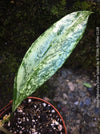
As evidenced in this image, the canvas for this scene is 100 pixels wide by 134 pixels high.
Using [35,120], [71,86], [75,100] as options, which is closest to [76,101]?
[75,100]

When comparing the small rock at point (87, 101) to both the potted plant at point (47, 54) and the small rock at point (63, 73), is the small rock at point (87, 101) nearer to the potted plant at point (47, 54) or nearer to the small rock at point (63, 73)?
the small rock at point (63, 73)

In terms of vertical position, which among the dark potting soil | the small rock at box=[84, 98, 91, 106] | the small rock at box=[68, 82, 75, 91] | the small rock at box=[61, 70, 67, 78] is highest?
the small rock at box=[61, 70, 67, 78]

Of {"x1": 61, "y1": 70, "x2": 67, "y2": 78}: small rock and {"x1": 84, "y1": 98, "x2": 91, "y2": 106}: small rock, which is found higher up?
{"x1": 61, "y1": 70, "x2": 67, "y2": 78}: small rock

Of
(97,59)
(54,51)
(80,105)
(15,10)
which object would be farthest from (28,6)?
(80,105)

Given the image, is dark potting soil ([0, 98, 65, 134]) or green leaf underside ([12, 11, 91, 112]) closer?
green leaf underside ([12, 11, 91, 112])

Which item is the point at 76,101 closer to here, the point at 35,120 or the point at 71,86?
the point at 71,86

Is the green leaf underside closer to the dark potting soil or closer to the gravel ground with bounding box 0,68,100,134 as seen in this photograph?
the dark potting soil

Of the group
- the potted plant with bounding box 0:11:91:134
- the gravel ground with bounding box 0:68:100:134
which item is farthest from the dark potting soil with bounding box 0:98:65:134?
the potted plant with bounding box 0:11:91:134
